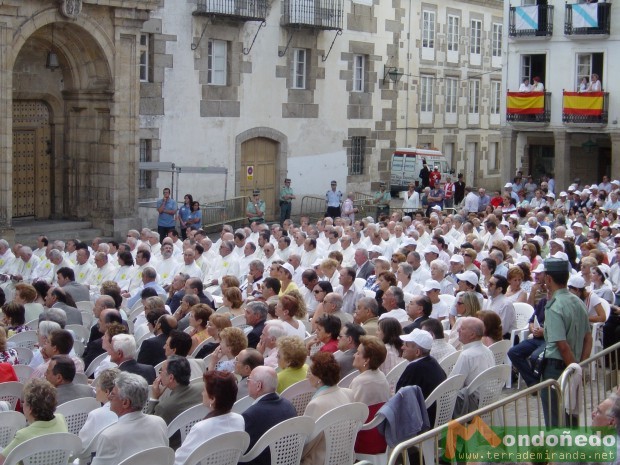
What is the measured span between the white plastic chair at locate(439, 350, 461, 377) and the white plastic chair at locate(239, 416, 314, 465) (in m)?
2.20

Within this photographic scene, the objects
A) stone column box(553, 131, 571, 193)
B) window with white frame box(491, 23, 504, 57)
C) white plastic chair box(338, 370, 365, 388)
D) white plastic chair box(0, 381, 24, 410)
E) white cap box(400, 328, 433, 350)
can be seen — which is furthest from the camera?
window with white frame box(491, 23, 504, 57)

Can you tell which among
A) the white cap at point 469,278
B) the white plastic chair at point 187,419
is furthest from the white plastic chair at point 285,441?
the white cap at point 469,278

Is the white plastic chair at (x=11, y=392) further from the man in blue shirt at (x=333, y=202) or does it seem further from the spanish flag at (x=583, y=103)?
the spanish flag at (x=583, y=103)

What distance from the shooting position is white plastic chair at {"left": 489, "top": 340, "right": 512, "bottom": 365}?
9.64 meters

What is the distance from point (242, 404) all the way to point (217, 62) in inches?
800

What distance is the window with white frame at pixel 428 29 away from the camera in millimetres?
36094

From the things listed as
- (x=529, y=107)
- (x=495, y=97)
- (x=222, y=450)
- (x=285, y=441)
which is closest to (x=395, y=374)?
(x=285, y=441)

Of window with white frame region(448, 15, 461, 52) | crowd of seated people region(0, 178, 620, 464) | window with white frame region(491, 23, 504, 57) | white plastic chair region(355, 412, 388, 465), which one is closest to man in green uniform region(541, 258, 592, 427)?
crowd of seated people region(0, 178, 620, 464)

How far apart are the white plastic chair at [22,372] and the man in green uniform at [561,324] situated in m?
4.32

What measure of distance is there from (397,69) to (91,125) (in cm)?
1314

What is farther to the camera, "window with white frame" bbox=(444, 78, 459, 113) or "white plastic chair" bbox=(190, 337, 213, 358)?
"window with white frame" bbox=(444, 78, 459, 113)

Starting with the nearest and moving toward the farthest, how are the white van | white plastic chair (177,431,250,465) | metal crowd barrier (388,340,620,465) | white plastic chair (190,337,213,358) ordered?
1. metal crowd barrier (388,340,620,465)
2. white plastic chair (177,431,250,465)
3. white plastic chair (190,337,213,358)
4. the white van

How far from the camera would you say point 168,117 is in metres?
25.9

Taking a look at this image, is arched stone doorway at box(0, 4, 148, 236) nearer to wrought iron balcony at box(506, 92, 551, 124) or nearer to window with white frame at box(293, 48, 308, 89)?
window with white frame at box(293, 48, 308, 89)
